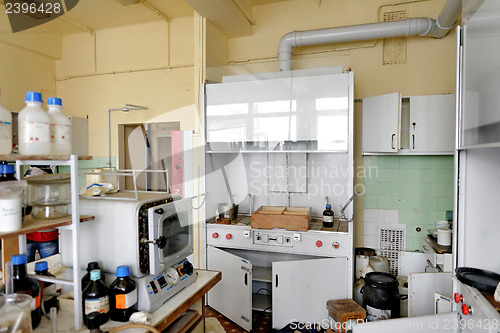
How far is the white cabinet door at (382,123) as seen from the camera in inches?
110

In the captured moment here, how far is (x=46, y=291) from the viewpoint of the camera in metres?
1.43

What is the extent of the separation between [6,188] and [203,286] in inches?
40.9

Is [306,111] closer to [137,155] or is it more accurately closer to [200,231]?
[200,231]

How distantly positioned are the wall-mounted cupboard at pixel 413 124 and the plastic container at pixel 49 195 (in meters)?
2.53

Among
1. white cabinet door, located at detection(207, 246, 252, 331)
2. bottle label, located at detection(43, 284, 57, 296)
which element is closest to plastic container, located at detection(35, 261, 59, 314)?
bottle label, located at detection(43, 284, 57, 296)

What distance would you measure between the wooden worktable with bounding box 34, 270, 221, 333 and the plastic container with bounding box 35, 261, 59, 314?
0.16ft

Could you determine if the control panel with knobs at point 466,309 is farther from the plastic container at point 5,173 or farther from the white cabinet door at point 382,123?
the plastic container at point 5,173

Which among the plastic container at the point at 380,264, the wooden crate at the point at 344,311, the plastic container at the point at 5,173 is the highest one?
the plastic container at the point at 5,173

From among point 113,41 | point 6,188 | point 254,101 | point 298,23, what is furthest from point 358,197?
point 113,41

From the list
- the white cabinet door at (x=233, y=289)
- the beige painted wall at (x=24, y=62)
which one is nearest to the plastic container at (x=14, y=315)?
the white cabinet door at (x=233, y=289)

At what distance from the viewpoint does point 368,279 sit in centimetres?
256

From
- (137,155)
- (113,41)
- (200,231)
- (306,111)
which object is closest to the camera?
(306,111)

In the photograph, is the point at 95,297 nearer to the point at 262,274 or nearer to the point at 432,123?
the point at 262,274

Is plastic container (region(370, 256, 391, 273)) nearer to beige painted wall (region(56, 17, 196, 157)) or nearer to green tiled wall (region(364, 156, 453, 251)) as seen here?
green tiled wall (region(364, 156, 453, 251))
